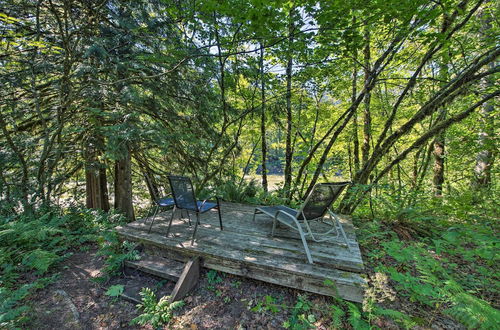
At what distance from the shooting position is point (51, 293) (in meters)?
2.42

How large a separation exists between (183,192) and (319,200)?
201cm

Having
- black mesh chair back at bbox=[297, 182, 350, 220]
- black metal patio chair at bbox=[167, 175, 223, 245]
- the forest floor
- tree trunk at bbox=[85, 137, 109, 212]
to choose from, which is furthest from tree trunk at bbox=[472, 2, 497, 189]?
tree trunk at bbox=[85, 137, 109, 212]

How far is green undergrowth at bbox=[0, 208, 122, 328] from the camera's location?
200cm

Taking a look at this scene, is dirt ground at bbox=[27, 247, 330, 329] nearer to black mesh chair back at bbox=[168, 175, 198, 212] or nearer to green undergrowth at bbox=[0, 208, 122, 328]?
green undergrowth at bbox=[0, 208, 122, 328]

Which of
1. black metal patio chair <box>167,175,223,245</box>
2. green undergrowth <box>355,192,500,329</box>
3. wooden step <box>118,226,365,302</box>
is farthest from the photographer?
black metal patio chair <box>167,175,223,245</box>

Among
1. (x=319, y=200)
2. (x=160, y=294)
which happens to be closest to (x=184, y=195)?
(x=160, y=294)

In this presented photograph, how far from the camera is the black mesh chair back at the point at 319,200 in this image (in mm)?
2580

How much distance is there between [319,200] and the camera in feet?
8.75

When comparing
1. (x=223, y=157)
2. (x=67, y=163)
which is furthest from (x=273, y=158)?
(x=67, y=163)

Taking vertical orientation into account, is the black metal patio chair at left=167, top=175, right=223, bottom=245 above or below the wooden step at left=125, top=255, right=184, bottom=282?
above

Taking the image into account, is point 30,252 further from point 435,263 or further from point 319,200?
point 435,263

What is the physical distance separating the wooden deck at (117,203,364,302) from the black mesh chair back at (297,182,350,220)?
1.56 feet

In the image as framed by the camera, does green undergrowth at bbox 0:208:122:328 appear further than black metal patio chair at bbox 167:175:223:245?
No

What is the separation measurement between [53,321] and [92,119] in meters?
3.40
